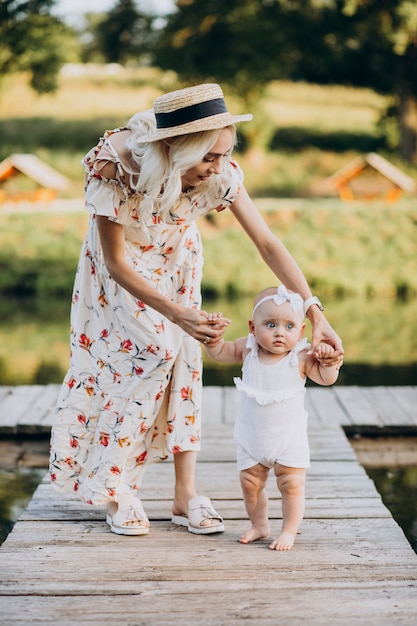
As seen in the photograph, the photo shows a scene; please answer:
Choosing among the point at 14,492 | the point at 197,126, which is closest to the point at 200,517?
the point at 197,126

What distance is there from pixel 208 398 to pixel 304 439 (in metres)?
2.76

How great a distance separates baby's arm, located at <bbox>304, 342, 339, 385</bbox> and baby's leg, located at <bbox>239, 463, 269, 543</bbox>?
0.34m

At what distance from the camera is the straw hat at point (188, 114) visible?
2854 mm

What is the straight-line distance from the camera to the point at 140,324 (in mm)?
3275

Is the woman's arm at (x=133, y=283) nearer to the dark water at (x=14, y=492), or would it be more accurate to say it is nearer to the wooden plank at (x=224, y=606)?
the wooden plank at (x=224, y=606)

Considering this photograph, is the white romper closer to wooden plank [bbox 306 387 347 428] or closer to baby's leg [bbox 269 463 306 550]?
baby's leg [bbox 269 463 306 550]

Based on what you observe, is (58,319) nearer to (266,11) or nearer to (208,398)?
(208,398)

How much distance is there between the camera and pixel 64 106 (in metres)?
27.1

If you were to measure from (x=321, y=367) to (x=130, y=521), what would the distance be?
83cm

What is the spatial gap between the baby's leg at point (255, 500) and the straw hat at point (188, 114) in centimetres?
110

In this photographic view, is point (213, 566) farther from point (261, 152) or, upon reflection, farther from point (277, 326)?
point (261, 152)

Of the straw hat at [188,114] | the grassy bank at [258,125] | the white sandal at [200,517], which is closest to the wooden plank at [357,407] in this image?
the white sandal at [200,517]

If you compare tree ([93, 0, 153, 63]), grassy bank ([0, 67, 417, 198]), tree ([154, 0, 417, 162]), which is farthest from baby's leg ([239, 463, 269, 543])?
tree ([93, 0, 153, 63])

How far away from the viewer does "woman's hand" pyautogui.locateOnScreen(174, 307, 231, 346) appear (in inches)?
A: 117
